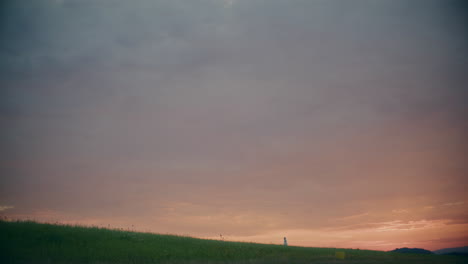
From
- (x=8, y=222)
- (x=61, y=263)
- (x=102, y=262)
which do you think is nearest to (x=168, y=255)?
(x=102, y=262)

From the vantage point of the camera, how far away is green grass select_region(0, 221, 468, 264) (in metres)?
24.8

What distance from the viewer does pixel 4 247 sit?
24859 millimetres

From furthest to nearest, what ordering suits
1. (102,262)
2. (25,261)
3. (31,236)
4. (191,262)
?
(31,236) < (191,262) < (102,262) < (25,261)

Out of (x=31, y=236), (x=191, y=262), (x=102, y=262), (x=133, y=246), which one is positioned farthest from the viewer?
(x=133, y=246)

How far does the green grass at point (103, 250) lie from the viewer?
24844 mm

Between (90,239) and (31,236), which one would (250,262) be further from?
(31,236)

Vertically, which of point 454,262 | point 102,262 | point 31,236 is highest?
point 31,236

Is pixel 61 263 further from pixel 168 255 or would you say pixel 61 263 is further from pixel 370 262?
pixel 370 262

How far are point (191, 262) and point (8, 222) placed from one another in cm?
2016

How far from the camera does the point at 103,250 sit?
28.1m

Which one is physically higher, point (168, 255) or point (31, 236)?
point (31, 236)

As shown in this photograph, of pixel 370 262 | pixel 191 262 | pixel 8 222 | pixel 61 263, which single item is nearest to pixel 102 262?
pixel 61 263

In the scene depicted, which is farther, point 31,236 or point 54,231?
point 54,231

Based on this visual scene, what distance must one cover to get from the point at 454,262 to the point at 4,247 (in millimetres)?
39118
